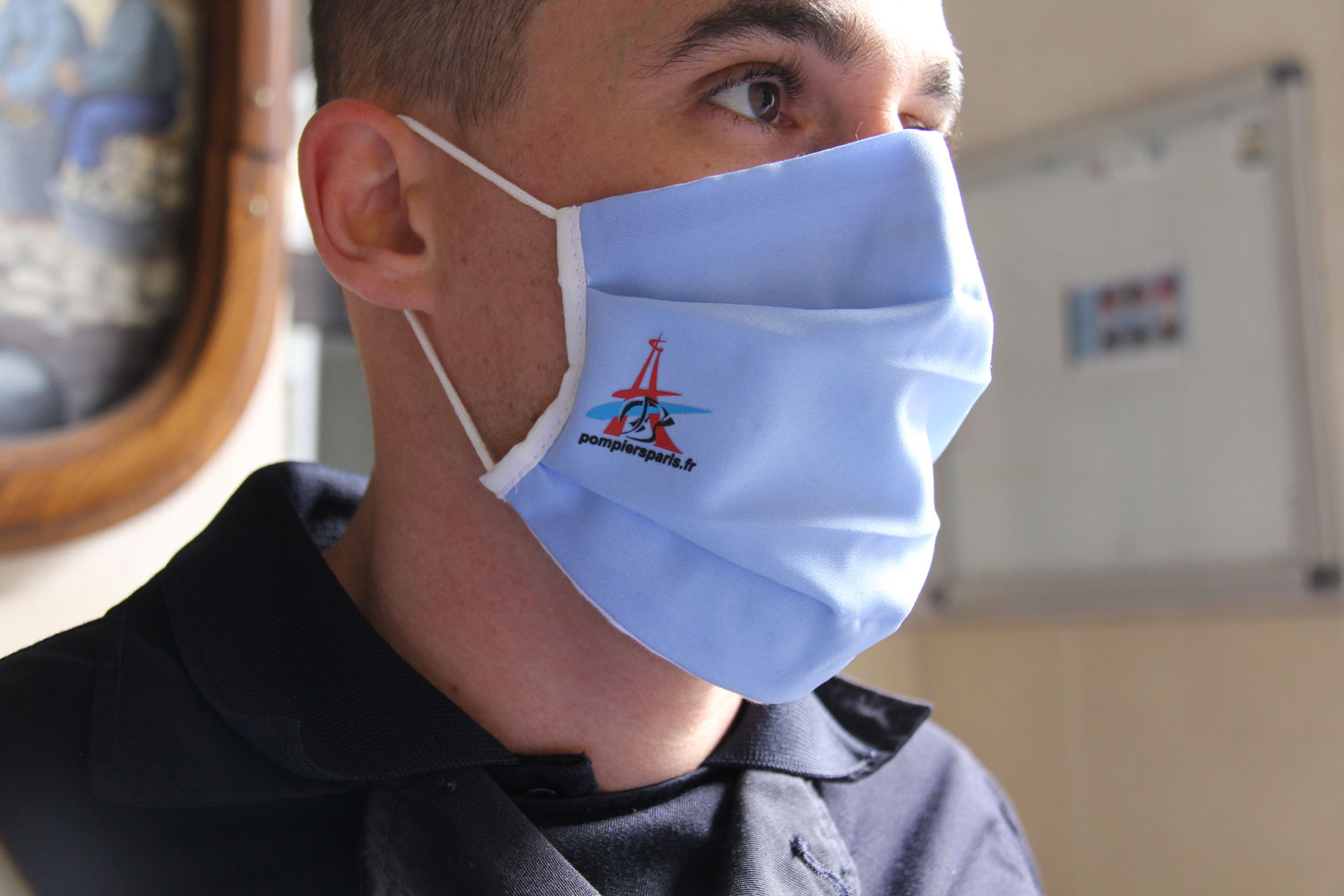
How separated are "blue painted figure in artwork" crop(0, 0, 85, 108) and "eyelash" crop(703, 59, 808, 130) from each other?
849mm

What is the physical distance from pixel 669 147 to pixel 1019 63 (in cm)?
169

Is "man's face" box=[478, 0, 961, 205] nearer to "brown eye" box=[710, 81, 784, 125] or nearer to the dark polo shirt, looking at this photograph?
"brown eye" box=[710, 81, 784, 125]

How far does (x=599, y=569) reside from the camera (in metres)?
0.80

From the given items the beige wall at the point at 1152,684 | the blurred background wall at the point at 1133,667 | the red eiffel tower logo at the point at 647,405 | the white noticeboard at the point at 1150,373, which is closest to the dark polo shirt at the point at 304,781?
the red eiffel tower logo at the point at 647,405

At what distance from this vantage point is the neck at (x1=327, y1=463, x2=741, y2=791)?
86cm

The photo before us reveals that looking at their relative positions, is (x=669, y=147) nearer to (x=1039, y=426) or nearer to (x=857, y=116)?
(x=857, y=116)

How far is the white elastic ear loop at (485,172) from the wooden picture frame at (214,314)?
1.82ft

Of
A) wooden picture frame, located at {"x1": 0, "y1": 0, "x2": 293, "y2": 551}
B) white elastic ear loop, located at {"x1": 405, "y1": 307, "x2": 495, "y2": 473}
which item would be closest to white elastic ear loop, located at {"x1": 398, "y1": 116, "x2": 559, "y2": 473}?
white elastic ear loop, located at {"x1": 405, "y1": 307, "x2": 495, "y2": 473}

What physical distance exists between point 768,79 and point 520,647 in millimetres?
466

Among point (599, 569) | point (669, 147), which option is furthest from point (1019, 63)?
point (599, 569)

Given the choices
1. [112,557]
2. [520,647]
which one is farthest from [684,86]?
[112,557]

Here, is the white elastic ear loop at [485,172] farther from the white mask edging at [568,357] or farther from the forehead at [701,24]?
the forehead at [701,24]

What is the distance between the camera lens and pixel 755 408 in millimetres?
773

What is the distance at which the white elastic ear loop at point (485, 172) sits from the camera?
83 cm
